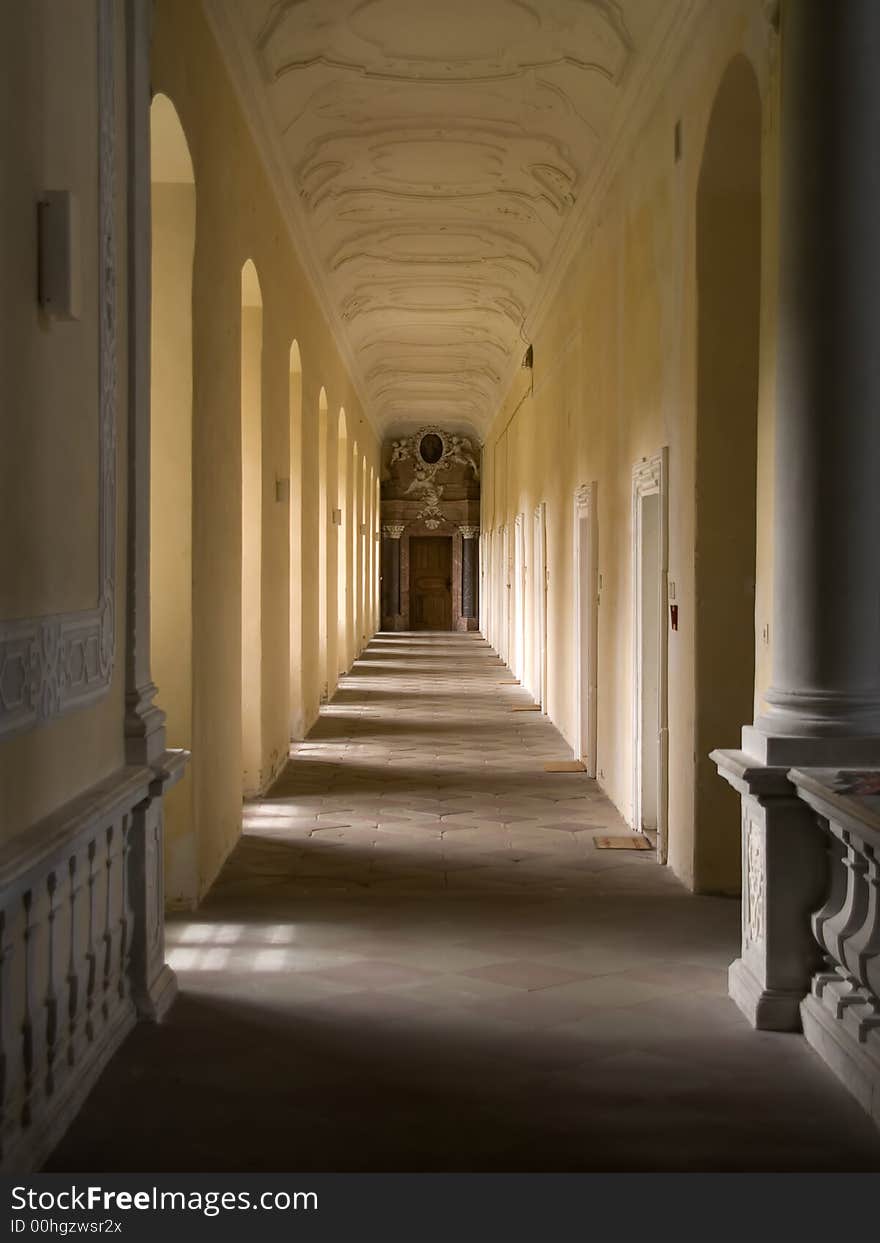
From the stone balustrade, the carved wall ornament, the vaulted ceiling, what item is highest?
the vaulted ceiling

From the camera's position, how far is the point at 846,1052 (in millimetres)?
4758

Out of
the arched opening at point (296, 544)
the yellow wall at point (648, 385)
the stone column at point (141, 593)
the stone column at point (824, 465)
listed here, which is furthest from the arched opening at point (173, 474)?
the arched opening at point (296, 544)

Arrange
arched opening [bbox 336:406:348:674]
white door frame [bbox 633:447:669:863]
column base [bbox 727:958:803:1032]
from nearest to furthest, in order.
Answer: column base [bbox 727:958:803:1032], white door frame [bbox 633:447:669:863], arched opening [bbox 336:406:348:674]

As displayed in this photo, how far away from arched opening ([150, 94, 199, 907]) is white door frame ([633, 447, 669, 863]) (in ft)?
9.95

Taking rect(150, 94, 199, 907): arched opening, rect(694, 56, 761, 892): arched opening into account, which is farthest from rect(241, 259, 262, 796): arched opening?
rect(694, 56, 761, 892): arched opening

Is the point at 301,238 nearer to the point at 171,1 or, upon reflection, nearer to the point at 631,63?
the point at 631,63

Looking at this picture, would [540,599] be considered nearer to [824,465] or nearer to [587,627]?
[587,627]

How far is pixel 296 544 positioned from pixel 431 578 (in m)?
25.5

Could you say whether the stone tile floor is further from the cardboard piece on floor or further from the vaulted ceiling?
the vaulted ceiling

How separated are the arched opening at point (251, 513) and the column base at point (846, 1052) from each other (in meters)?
6.04

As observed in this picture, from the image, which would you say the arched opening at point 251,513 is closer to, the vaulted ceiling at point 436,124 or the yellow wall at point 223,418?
the yellow wall at point 223,418

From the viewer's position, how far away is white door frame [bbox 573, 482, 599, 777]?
39.7 ft
